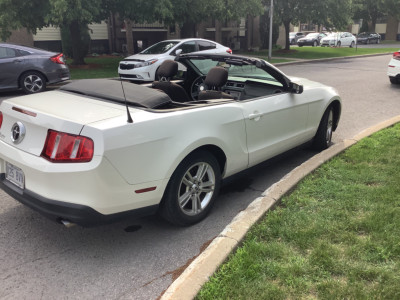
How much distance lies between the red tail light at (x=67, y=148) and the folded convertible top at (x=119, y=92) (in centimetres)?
69

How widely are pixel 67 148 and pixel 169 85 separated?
2.04 m

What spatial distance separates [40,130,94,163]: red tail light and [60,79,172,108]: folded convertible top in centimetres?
69

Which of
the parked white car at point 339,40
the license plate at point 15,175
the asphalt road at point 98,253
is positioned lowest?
the asphalt road at point 98,253

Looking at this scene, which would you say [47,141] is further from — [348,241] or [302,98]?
[302,98]

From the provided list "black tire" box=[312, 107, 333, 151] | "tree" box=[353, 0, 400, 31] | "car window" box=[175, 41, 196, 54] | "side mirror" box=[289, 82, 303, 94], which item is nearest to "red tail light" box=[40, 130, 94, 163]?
"side mirror" box=[289, 82, 303, 94]

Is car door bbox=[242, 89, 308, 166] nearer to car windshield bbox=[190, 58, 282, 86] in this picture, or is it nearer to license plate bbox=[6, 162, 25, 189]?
car windshield bbox=[190, 58, 282, 86]

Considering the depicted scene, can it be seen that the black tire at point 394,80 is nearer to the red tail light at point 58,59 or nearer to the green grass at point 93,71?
the green grass at point 93,71

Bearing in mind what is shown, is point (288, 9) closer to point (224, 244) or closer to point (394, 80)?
point (394, 80)

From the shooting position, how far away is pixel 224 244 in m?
2.94

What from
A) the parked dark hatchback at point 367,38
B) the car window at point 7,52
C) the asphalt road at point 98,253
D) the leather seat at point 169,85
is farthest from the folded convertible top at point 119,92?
the parked dark hatchback at point 367,38

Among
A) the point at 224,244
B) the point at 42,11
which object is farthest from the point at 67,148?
the point at 42,11

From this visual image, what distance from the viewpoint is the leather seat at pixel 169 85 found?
455cm

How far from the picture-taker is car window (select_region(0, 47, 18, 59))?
10.2 meters

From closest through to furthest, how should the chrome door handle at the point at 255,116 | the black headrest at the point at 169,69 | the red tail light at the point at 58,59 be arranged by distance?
the chrome door handle at the point at 255,116 → the black headrest at the point at 169,69 → the red tail light at the point at 58,59
